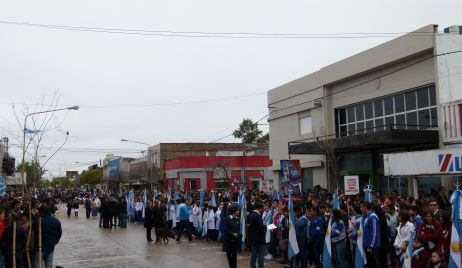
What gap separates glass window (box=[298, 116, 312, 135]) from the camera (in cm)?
3376

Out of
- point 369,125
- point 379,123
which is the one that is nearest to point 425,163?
point 379,123

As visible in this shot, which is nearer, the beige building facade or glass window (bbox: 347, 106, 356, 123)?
the beige building facade

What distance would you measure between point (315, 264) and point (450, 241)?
17.3 ft

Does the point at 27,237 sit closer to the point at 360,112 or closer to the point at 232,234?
the point at 232,234

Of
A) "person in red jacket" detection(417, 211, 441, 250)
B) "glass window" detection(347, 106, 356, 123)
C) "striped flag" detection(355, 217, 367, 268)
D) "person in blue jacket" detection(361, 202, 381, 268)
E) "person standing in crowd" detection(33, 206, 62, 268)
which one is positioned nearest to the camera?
"person in red jacket" detection(417, 211, 441, 250)

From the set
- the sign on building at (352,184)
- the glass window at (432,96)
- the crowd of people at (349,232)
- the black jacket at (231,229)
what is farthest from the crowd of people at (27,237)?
the glass window at (432,96)

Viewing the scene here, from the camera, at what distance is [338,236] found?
1214cm

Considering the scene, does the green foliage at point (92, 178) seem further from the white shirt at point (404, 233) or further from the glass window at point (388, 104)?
the white shirt at point (404, 233)

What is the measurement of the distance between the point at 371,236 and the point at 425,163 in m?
4.17

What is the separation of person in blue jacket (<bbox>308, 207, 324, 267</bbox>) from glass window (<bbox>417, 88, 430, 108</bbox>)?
→ 13.8m

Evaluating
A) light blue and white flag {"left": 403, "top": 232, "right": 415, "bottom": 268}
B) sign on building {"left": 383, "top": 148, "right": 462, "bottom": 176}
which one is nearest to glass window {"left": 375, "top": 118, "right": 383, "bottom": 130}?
sign on building {"left": 383, "top": 148, "right": 462, "bottom": 176}

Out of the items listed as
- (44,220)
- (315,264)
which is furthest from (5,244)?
(315,264)

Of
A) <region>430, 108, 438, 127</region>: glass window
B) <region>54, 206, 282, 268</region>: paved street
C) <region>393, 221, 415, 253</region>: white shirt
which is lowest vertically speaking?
<region>54, 206, 282, 268</region>: paved street

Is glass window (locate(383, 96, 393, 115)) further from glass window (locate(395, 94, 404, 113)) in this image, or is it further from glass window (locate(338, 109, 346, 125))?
glass window (locate(338, 109, 346, 125))
